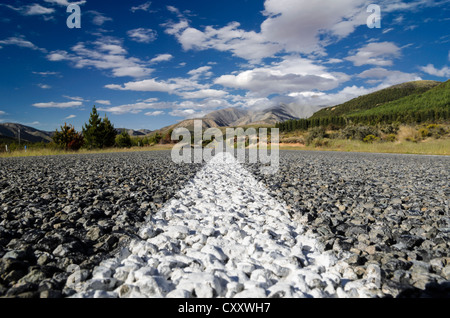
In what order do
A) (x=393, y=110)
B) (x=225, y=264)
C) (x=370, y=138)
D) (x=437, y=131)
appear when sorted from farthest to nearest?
(x=393, y=110) < (x=437, y=131) < (x=370, y=138) < (x=225, y=264)

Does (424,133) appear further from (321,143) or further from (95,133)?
(95,133)

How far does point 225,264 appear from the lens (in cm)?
214

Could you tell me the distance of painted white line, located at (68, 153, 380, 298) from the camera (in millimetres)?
1736

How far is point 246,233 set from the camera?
2.83 metres

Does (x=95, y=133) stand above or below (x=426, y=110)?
below

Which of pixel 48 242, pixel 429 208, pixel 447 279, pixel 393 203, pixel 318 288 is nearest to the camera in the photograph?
pixel 318 288

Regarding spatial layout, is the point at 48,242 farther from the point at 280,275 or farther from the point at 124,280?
the point at 280,275

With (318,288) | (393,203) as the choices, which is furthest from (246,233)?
(393,203)

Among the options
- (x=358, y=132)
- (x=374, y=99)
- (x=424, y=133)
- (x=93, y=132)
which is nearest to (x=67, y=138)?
(x=93, y=132)

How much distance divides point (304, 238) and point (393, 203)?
2306mm

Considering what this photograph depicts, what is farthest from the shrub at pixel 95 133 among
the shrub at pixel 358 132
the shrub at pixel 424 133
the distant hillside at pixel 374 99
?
the distant hillside at pixel 374 99

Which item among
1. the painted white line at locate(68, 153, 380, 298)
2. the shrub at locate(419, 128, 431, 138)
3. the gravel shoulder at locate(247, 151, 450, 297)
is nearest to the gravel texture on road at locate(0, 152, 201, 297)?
the painted white line at locate(68, 153, 380, 298)

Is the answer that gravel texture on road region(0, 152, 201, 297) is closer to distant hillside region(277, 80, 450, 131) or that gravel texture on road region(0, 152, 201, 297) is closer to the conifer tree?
the conifer tree

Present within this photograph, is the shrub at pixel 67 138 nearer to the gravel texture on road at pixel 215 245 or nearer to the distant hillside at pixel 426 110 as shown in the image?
the gravel texture on road at pixel 215 245
